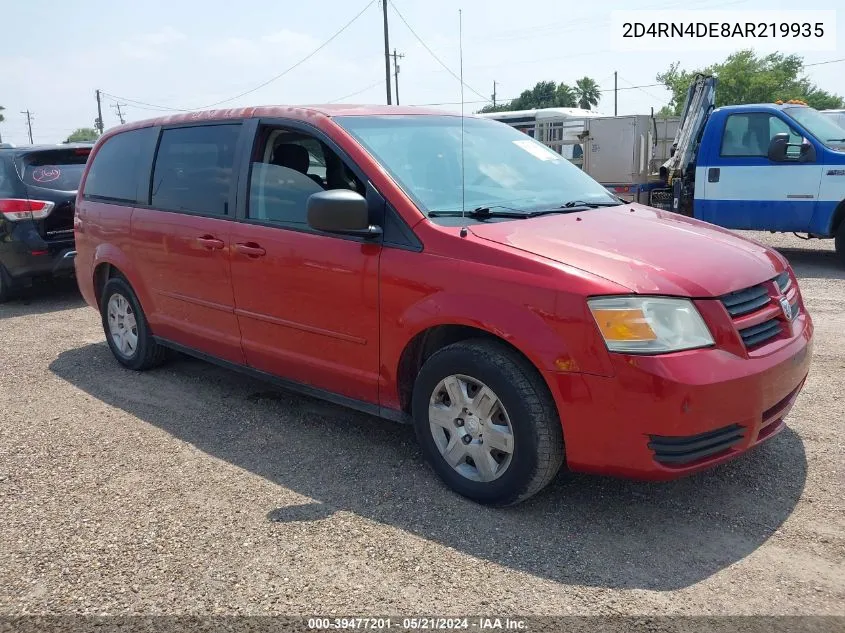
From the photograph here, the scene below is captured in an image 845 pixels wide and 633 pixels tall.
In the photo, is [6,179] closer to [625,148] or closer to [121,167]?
[121,167]

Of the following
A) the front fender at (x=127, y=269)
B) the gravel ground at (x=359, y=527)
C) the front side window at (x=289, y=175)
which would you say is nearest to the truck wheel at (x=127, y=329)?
the front fender at (x=127, y=269)

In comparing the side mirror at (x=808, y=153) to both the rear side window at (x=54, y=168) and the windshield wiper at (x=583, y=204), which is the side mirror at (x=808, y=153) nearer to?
the windshield wiper at (x=583, y=204)

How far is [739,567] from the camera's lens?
2.77 metres

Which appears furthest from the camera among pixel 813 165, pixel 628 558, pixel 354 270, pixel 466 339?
pixel 813 165

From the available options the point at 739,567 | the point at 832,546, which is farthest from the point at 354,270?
the point at 832,546

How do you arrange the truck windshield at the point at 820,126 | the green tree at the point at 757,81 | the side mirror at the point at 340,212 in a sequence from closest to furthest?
1. the side mirror at the point at 340,212
2. the truck windshield at the point at 820,126
3. the green tree at the point at 757,81

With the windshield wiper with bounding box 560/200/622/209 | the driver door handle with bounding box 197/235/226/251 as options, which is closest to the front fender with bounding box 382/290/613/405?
the windshield wiper with bounding box 560/200/622/209

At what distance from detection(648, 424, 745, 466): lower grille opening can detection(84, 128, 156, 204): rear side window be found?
152 inches

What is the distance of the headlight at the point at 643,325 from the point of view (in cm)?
279

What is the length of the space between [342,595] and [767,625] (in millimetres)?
1455

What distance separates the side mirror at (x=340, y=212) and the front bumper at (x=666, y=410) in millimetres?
1161

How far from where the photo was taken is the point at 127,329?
217 inches

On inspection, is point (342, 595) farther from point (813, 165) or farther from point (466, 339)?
point (813, 165)

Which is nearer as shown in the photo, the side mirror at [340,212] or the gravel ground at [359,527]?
the gravel ground at [359,527]
